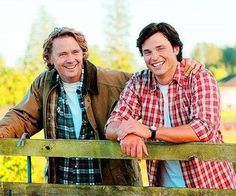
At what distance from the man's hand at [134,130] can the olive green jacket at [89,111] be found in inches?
26.2

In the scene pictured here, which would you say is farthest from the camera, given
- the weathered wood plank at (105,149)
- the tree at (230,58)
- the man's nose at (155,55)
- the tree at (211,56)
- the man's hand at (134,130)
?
the tree at (230,58)

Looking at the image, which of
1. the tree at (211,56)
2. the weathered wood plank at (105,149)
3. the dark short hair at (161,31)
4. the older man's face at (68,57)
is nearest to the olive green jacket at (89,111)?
the older man's face at (68,57)

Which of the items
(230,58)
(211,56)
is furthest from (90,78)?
(230,58)

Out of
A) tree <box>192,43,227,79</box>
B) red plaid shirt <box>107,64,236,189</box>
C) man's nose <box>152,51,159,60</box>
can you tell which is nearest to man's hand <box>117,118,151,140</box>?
red plaid shirt <box>107,64,236,189</box>

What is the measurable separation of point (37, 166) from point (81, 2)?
47.8m

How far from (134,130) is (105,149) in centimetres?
21

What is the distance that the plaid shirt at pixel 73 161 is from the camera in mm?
4523

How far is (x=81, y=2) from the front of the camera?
196 feet

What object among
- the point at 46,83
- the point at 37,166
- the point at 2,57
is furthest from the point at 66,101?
the point at 2,57

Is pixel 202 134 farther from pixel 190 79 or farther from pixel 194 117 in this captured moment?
pixel 190 79

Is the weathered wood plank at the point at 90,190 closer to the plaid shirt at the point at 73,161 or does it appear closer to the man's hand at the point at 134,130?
the man's hand at the point at 134,130

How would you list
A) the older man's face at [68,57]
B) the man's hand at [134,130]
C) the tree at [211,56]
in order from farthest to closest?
the tree at [211,56] → the older man's face at [68,57] → the man's hand at [134,130]

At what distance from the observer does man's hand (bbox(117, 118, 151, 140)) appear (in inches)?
150

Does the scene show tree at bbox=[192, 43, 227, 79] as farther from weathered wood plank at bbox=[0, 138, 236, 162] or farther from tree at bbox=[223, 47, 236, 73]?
weathered wood plank at bbox=[0, 138, 236, 162]
